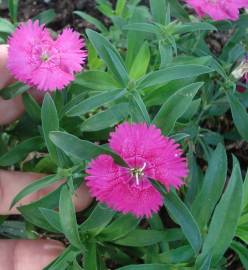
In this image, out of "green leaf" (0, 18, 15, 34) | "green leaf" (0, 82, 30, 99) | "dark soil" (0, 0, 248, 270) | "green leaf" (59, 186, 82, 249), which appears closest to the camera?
"green leaf" (59, 186, 82, 249)

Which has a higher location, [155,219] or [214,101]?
[214,101]

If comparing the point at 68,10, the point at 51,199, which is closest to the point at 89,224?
the point at 51,199

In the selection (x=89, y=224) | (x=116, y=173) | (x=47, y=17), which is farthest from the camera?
(x=47, y=17)

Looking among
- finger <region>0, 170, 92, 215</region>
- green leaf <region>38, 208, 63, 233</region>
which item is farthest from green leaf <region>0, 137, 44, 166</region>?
green leaf <region>38, 208, 63, 233</region>

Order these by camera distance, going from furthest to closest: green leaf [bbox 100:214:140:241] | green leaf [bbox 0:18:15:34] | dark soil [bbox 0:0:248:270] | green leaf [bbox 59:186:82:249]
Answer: dark soil [bbox 0:0:248:270] → green leaf [bbox 0:18:15:34] → green leaf [bbox 100:214:140:241] → green leaf [bbox 59:186:82:249]

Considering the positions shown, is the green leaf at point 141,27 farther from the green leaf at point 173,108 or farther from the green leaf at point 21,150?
the green leaf at point 21,150

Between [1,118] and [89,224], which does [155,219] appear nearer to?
[89,224]

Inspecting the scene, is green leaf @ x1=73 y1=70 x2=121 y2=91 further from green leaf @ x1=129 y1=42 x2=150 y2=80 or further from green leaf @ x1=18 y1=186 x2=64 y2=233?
green leaf @ x1=18 y1=186 x2=64 y2=233
